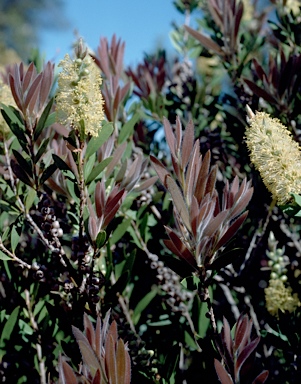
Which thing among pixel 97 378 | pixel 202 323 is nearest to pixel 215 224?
pixel 97 378

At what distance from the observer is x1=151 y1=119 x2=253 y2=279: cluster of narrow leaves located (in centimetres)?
104

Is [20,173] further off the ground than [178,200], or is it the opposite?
[20,173]

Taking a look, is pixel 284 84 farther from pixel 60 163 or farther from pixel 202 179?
pixel 60 163

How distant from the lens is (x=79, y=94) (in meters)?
1.12

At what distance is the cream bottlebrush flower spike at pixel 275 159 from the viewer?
1104 mm

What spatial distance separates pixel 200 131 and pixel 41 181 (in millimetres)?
994

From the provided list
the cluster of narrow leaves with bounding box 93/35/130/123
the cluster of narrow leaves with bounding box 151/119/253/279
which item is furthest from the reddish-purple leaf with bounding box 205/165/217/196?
the cluster of narrow leaves with bounding box 93/35/130/123

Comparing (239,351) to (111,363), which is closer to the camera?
(111,363)

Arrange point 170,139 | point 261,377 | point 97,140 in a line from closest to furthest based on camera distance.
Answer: point 261,377 < point 170,139 < point 97,140

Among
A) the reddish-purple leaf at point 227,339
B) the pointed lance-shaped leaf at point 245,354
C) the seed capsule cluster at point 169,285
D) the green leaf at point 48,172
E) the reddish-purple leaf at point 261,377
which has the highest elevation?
the green leaf at point 48,172

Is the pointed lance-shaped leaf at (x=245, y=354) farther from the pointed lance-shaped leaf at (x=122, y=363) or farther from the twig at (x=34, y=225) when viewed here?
the twig at (x=34, y=225)

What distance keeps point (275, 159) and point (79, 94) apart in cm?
53

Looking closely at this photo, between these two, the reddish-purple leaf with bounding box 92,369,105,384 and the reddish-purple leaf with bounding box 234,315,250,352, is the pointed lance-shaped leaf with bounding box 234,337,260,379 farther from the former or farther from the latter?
the reddish-purple leaf with bounding box 92,369,105,384

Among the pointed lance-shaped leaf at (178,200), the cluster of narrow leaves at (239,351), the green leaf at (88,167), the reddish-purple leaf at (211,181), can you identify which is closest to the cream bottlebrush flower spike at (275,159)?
the reddish-purple leaf at (211,181)
